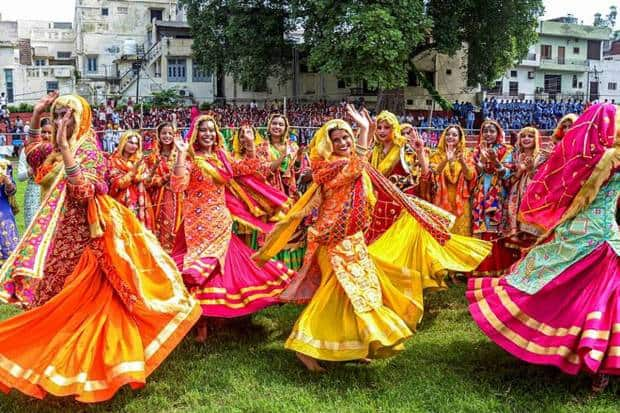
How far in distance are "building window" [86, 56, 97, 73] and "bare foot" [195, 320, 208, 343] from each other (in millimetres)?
49135

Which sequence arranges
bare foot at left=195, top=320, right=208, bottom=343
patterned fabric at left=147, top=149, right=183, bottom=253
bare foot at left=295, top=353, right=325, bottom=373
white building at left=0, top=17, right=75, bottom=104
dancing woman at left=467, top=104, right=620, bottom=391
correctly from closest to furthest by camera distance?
dancing woman at left=467, top=104, right=620, bottom=391, bare foot at left=295, top=353, right=325, bottom=373, bare foot at left=195, top=320, right=208, bottom=343, patterned fabric at left=147, top=149, right=183, bottom=253, white building at left=0, top=17, right=75, bottom=104

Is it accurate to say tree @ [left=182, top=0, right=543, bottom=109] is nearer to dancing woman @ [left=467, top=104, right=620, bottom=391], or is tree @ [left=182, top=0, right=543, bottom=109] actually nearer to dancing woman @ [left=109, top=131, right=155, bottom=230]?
dancing woman @ [left=109, top=131, right=155, bottom=230]

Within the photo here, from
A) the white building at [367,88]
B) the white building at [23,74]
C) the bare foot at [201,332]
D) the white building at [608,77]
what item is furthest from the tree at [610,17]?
the bare foot at [201,332]

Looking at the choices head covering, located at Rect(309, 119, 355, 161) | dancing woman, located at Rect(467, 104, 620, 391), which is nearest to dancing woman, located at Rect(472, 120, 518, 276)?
dancing woman, located at Rect(467, 104, 620, 391)

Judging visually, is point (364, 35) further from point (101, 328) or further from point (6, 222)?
point (101, 328)

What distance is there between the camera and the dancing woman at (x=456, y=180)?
7.72 m

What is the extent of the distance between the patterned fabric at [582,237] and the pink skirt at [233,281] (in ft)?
6.85

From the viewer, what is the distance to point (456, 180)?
795 cm

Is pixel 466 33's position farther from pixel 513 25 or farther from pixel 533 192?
pixel 533 192

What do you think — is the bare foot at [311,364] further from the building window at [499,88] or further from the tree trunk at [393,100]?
the building window at [499,88]

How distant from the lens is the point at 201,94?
42.7 m

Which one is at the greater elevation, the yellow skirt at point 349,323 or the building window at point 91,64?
the building window at point 91,64

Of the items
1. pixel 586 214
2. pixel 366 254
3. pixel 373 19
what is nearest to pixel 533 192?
pixel 586 214

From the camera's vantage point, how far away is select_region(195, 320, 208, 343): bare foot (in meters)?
5.71
